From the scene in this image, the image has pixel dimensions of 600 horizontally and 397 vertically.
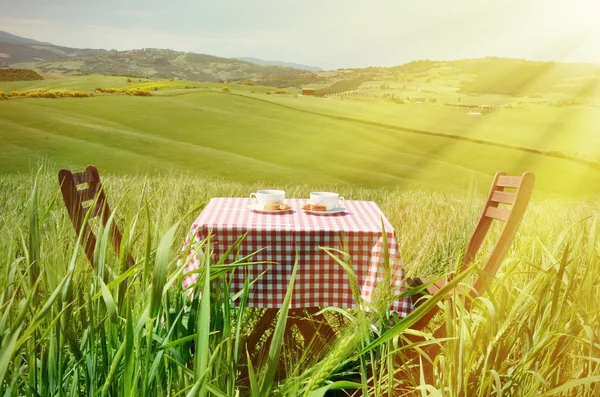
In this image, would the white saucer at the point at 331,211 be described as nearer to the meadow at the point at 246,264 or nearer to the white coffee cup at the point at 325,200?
the white coffee cup at the point at 325,200

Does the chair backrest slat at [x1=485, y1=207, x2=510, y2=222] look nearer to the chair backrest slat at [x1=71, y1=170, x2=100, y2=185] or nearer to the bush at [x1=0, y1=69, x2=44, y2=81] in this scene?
the chair backrest slat at [x1=71, y1=170, x2=100, y2=185]

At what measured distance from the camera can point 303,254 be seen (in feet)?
8.99

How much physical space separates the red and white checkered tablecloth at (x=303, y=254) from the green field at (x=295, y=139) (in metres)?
16.0

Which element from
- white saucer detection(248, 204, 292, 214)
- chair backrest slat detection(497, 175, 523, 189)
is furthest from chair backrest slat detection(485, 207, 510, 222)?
white saucer detection(248, 204, 292, 214)

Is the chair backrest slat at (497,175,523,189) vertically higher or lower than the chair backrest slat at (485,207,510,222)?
higher

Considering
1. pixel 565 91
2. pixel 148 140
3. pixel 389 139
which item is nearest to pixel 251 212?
pixel 148 140

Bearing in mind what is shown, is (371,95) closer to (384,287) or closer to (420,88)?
(420,88)

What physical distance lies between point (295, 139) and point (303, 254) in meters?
30.5

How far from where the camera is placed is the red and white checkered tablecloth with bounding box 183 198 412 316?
2.68 meters

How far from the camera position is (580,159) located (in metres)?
33.7

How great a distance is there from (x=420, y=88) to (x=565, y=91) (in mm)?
15260

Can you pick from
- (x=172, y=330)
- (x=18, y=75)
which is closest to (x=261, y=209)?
(x=172, y=330)

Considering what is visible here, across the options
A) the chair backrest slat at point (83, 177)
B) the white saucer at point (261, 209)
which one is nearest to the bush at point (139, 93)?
the chair backrest slat at point (83, 177)

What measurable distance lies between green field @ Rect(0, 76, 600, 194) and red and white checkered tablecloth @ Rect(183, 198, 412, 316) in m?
16.0
